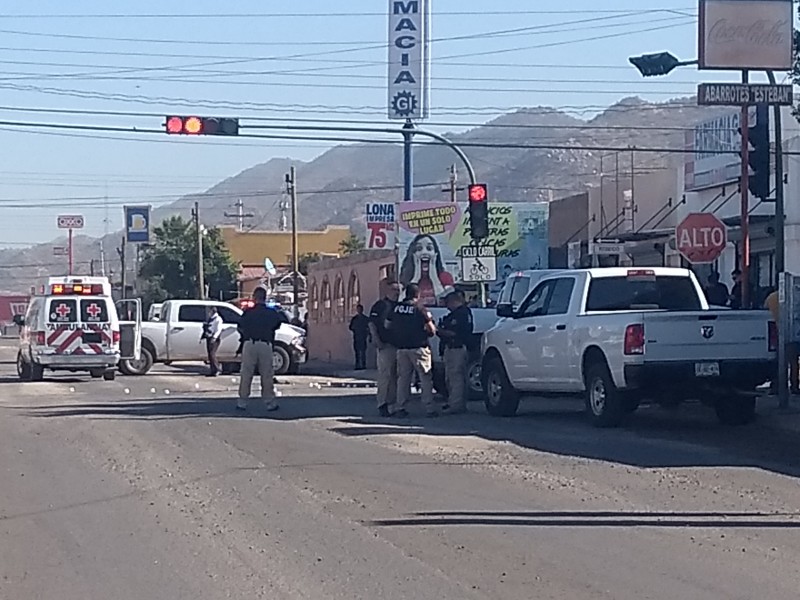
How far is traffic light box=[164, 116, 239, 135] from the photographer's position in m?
27.7

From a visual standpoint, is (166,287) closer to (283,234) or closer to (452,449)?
(283,234)

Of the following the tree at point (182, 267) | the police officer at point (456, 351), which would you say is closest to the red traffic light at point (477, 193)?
the police officer at point (456, 351)

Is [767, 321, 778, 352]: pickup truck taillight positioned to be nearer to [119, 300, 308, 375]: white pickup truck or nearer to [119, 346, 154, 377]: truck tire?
[119, 300, 308, 375]: white pickup truck

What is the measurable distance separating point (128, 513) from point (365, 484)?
93.0 inches

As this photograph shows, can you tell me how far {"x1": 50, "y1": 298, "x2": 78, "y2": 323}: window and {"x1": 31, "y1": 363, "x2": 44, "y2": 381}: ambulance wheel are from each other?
1.10 metres

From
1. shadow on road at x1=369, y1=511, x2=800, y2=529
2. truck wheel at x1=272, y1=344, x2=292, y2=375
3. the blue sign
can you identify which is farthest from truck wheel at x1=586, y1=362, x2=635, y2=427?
the blue sign

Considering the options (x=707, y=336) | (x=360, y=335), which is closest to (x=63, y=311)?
(x=360, y=335)

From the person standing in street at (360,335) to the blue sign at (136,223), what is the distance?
30.3 metres

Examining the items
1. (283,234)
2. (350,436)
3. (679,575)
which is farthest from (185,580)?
(283,234)

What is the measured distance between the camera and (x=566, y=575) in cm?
915

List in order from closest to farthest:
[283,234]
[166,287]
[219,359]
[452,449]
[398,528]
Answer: [398,528], [452,449], [219,359], [166,287], [283,234]

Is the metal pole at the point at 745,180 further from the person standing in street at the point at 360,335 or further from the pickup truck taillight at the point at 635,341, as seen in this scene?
the person standing in street at the point at 360,335

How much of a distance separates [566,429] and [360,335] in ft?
68.7

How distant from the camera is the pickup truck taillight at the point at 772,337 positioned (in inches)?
715
